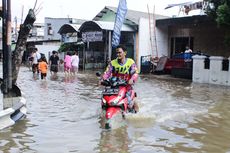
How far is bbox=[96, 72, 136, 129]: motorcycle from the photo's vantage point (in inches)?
278

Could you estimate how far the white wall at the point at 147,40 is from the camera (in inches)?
1040

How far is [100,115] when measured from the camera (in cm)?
882

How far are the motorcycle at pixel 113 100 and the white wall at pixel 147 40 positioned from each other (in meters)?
18.9

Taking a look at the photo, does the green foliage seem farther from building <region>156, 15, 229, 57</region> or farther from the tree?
building <region>156, 15, 229, 57</region>

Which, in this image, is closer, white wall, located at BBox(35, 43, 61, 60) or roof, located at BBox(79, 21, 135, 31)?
roof, located at BBox(79, 21, 135, 31)

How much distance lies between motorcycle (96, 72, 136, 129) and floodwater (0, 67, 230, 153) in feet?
0.82

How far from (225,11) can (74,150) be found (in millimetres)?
12819

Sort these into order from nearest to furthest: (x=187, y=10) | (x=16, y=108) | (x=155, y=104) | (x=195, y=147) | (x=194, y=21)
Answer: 1. (x=195, y=147)
2. (x=16, y=108)
3. (x=155, y=104)
4. (x=194, y=21)
5. (x=187, y=10)

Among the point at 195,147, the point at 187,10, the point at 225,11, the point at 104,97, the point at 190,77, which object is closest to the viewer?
the point at 195,147

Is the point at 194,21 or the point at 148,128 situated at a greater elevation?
the point at 194,21

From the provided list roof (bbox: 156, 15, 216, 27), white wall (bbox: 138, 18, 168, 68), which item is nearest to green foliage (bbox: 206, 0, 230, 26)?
roof (bbox: 156, 15, 216, 27)

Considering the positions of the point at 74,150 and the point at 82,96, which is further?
the point at 82,96

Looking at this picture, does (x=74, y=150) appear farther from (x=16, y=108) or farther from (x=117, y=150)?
(x=16, y=108)

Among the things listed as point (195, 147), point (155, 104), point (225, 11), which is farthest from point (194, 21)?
point (195, 147)
